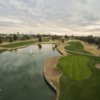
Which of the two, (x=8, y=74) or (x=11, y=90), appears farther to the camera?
(x=8, y=74)

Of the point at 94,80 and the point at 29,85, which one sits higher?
the point at 94,80

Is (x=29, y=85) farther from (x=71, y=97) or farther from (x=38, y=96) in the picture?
(x=71, y=97)

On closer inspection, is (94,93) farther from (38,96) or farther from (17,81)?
(17,81)

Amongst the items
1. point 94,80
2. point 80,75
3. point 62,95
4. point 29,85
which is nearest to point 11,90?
point 29,85

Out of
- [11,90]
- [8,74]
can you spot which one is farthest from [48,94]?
[8,74]

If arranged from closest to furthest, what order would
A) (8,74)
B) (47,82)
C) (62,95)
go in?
1. (62,95)
2. (47,82)
3. (8,74)

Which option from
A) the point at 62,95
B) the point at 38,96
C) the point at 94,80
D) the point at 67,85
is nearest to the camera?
the point at 62,95

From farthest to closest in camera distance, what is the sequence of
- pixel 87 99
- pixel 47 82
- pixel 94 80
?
pixel 47 82 < pixel 94 80 < pixel 87 99

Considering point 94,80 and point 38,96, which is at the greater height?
point 94,80

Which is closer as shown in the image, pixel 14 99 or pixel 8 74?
pixel 14 99
